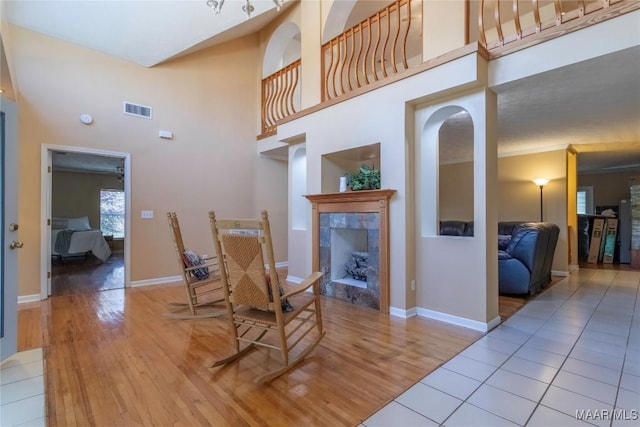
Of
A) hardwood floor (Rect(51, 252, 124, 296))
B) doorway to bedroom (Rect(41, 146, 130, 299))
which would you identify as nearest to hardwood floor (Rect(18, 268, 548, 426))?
hardwood floor (Rect(51, 252, 124, 296))

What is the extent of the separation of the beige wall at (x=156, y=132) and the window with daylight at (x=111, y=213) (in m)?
5.64

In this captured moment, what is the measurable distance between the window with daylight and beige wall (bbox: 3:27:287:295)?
18.5ft

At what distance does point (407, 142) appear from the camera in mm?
3227

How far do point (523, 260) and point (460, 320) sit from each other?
1589mm

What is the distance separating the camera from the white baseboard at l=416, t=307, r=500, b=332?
111 inches

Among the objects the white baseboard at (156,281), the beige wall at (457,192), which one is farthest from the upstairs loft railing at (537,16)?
the white baseboard at (156,281)

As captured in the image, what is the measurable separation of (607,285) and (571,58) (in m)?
3.98

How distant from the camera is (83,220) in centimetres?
807

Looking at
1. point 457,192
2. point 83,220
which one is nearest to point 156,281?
point 83,220

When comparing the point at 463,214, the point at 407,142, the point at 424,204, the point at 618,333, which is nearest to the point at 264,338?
the point at 424,204

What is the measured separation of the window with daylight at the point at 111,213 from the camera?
29.3 ft

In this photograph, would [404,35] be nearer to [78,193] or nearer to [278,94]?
[278,94]

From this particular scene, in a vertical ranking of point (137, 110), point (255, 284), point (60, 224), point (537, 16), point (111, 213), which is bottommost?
point (255, 284)

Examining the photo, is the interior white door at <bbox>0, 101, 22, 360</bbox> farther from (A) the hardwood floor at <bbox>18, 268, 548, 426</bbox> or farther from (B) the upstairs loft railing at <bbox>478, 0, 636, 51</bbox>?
(B) the upstairs loft railing at <bbox>478, 0, 636, 51</bbox>
